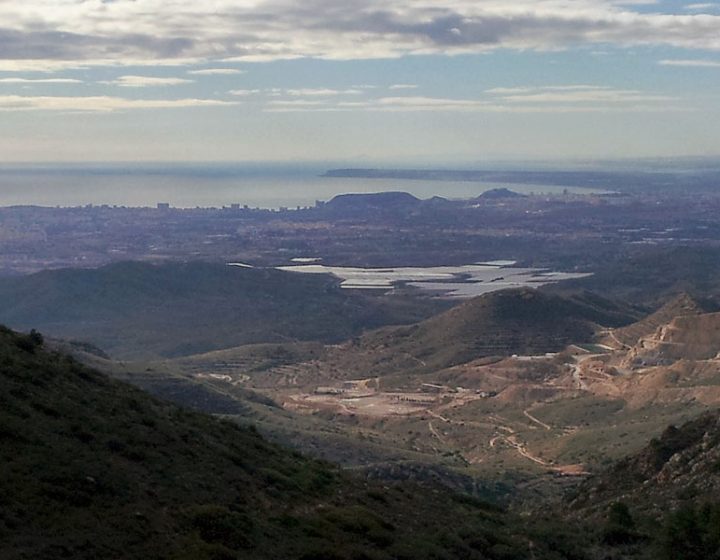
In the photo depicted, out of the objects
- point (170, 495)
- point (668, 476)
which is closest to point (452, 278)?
point (668, 476)

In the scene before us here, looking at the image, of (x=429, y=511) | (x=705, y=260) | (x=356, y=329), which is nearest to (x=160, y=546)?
(x=429, y=511)

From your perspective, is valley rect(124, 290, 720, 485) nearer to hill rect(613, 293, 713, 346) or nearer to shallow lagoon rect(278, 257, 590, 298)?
hill rect(613, 293, 713, 346)

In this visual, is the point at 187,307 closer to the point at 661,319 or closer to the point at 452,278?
the point at 452,278

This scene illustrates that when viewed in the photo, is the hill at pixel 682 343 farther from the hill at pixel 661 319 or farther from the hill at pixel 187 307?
the hill at pixel 187 307

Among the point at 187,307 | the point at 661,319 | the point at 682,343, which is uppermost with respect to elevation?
the point at 661,319

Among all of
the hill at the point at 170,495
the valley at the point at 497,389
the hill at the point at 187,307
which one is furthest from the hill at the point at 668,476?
the hill at the point at 187,307
